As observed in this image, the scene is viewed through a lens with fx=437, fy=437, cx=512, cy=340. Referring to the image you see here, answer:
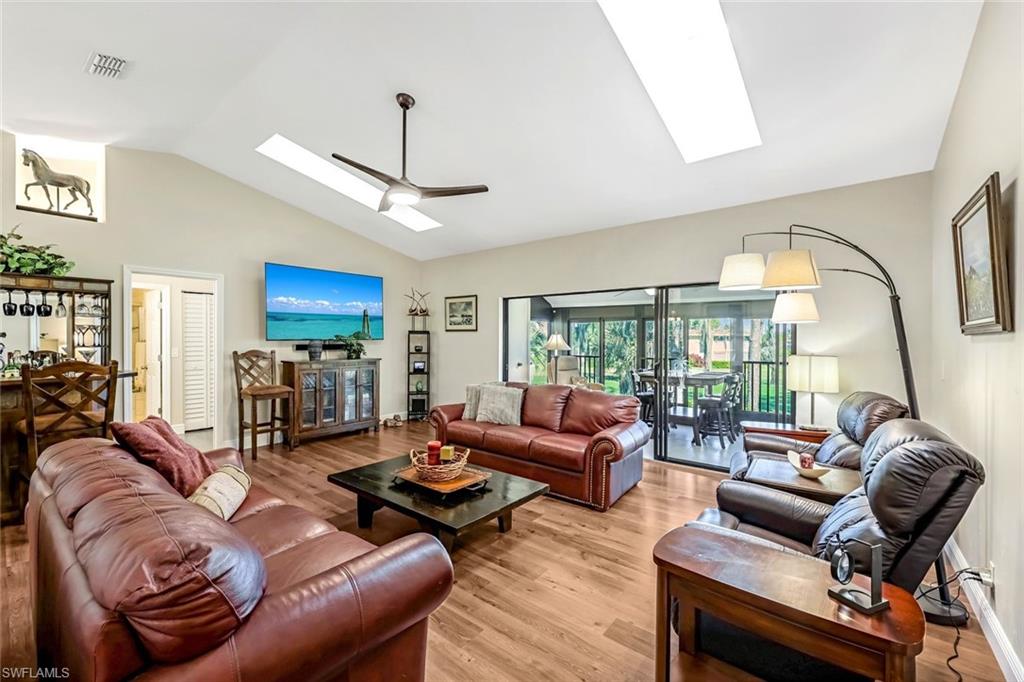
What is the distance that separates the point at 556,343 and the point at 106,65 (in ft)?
15.5

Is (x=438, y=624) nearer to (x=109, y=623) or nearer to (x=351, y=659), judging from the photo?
(x=351, y=659)

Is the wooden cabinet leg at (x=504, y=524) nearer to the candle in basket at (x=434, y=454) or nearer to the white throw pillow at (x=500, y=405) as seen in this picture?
the candle in basket at (x=434, y=454)

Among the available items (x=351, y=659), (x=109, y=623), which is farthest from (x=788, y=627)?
(x=109, y=623)

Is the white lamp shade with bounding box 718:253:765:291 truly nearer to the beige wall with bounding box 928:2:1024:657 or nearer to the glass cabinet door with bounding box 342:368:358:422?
the beige wall with bounding box 928:2:1024:657

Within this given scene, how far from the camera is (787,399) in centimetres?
411

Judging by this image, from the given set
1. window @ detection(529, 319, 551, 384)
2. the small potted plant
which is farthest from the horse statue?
window @ detection(529, 319, 551, 384)

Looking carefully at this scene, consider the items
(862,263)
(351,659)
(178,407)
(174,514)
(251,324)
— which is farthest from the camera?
(178,407)

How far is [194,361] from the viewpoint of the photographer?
240 inches

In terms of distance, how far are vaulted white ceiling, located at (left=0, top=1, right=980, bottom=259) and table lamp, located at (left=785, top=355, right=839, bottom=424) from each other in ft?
4.96

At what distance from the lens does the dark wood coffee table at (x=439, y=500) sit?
2395 millimetres

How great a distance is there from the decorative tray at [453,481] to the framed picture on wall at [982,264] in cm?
267

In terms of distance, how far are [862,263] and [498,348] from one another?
160 inches

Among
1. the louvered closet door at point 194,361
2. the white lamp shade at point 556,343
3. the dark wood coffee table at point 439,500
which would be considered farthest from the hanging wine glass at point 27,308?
the white lamp shade at point 556,343

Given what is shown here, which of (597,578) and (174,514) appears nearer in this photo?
(174,514)
